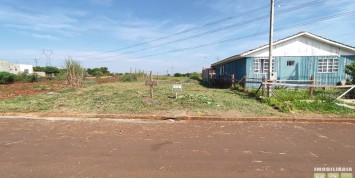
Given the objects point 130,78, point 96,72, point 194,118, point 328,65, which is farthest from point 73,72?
point 96,72

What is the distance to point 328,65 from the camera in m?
16.4

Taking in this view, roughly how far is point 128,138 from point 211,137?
2.10 m

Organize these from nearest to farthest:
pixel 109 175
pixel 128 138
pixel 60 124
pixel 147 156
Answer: pixel 109 175
pixel 147 156
pixel 128 138
pixel 60 124

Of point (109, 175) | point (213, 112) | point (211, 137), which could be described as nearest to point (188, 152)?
point (211, 137)

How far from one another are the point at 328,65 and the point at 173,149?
17.0 m

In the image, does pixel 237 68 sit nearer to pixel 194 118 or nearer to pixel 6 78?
pixel 194 118

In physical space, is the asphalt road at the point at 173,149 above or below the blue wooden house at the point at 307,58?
below

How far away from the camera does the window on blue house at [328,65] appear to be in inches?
643

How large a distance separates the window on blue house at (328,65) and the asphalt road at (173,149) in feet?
38.8

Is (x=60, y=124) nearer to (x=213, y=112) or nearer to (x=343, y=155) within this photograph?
(x=213, y=112)

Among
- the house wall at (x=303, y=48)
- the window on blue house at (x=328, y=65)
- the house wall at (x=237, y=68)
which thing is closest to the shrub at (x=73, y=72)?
the house wall at (x=237, y=68)

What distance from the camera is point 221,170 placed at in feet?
11.6

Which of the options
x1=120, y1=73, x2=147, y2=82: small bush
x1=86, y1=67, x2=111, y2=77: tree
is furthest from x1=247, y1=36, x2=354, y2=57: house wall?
x1=86, y1=67, x2=111, y2=77: tree

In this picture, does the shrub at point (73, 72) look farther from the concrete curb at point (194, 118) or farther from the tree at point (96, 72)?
the tree at point (96, 72)
